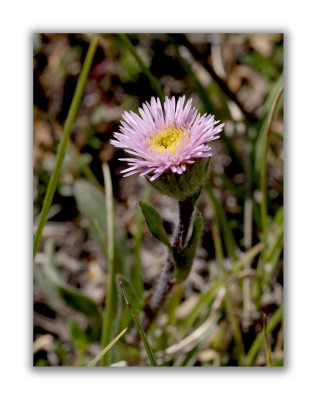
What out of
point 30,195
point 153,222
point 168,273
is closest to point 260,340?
point 168,273

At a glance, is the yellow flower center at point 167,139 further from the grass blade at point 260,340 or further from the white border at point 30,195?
the grass blade at point 260,340

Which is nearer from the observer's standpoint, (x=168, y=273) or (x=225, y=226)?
(x=168, y=273)

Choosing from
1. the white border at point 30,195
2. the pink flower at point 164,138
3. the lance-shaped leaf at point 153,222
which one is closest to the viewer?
the pink flower at point 164,138

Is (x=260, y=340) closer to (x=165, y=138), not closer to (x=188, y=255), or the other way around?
(x=188, y=255)

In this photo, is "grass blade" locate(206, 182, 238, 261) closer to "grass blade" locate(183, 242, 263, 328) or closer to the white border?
"grass blade" locate(183, 242, 263, 328)

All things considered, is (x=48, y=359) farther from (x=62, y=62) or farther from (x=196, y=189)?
(x=62, y=62)

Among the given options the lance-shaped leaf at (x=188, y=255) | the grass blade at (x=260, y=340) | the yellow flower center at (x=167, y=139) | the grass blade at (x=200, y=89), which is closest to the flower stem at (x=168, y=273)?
the lance-shaped leaf at (x=188, y=255)
